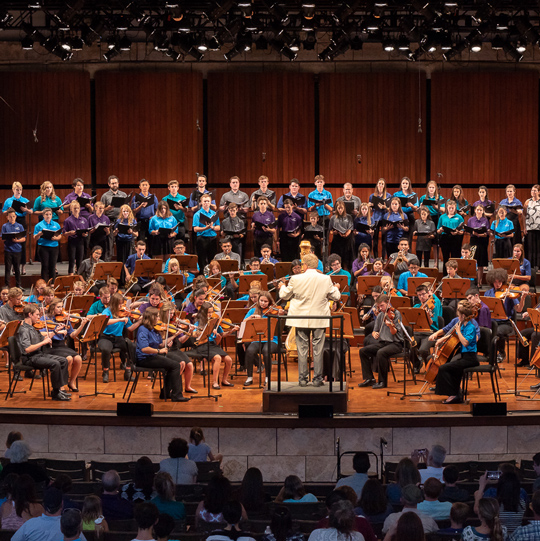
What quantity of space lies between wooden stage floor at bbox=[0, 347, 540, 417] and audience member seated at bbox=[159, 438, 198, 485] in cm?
193

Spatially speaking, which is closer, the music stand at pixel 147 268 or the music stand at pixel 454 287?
the music stand at pixel 454 287

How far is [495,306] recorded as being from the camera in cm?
1095

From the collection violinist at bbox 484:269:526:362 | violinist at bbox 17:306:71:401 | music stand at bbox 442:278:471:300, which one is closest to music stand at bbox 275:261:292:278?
music stand at bbox 442:278:471:300

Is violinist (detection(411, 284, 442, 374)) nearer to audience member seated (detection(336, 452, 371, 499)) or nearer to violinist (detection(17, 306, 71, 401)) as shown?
audience member seated (detection(336, 452, 371, 499))

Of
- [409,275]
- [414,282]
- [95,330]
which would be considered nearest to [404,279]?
[409,275]

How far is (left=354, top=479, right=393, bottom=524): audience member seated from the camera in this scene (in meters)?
6.36

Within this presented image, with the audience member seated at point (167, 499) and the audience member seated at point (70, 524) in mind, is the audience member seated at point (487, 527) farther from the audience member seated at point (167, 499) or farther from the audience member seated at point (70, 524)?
the audience member seated at point (70, 524)

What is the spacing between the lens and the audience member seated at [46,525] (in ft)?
18.8

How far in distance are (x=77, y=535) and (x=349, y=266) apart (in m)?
9.90

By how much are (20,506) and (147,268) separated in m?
7.00

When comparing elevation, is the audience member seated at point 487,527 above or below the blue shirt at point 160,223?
below

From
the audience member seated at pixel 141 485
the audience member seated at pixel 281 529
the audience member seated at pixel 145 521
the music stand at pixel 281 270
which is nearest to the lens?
the audience member seated at pixel 145 521

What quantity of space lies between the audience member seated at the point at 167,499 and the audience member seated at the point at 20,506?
83cm

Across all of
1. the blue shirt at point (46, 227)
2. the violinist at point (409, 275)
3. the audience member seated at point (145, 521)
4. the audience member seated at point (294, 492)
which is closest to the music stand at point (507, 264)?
the violinist at point (409, 275)
